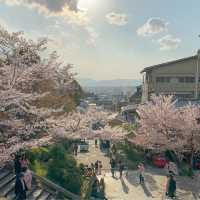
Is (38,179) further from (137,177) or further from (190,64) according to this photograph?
(190,64)

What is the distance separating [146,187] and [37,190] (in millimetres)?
10715

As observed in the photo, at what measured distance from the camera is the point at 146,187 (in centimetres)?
2384

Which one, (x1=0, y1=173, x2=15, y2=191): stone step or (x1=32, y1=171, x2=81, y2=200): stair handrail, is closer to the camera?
(x1=0, y1=173, x2=15, y2=191): stone step

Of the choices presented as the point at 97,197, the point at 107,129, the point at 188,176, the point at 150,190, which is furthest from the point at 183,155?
the point at 107,129

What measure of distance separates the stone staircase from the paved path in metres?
4.70

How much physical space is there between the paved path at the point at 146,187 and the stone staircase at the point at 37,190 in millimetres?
4695

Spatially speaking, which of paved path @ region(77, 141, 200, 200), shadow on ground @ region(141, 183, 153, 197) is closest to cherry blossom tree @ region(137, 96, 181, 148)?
paved path @ region(77, 141, 200, 200)

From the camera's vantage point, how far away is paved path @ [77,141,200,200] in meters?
21.5

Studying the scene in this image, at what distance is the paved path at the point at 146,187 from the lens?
70.4ft

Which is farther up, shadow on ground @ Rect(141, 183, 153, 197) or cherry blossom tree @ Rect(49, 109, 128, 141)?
cherry blossom tree @ Rect(49, 109, 128, 141)

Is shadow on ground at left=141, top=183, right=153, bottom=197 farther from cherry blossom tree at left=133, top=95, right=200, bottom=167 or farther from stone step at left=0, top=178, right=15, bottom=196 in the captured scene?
stone step at left=0, top=178, right=15, bottom=196

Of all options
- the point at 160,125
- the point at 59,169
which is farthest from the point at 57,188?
the point at 160,125

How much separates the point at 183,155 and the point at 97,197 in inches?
546

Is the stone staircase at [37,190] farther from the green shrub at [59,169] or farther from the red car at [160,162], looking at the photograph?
the red car at [160,162]
